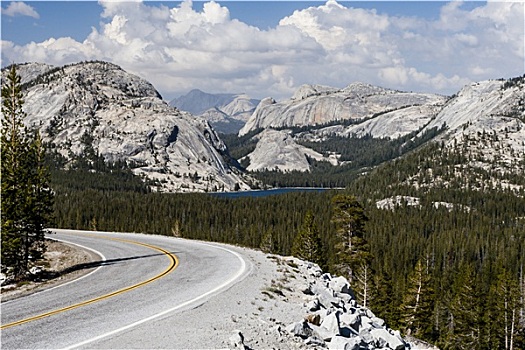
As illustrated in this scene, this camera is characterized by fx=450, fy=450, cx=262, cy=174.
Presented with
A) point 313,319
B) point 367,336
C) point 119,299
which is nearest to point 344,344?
point 313,319

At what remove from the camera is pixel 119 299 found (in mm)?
18141

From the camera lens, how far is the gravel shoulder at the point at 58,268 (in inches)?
843

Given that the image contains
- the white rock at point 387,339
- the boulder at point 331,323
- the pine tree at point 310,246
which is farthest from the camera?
the pine tree at point 310,246

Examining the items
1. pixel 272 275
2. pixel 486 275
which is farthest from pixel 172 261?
pixel 486 275

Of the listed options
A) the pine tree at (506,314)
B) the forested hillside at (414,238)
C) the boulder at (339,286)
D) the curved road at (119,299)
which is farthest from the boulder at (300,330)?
the pine tree at (506,314)

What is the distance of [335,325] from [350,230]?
33.1m

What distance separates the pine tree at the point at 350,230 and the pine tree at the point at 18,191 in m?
28.6

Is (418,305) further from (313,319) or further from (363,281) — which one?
(313,319)

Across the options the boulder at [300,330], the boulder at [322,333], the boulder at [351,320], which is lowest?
the boulder at [351,320]

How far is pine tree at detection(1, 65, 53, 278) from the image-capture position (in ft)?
88.3

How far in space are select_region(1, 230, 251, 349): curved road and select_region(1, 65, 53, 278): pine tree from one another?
15.6 ft

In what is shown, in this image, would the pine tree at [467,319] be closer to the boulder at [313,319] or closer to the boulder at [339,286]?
the boulder at [339,286]

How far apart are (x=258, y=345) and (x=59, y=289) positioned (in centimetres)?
1122

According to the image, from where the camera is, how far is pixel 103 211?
13762 centimetres
